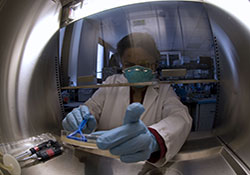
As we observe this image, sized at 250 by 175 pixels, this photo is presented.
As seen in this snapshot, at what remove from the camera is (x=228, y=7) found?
0.35 meters

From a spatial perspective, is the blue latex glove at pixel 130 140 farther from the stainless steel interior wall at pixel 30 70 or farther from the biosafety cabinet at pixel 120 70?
the stainless steel interior wall at pixel 30 70

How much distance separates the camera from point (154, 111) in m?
0.34

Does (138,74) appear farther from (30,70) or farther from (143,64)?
(30,70)

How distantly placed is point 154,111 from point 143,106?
45mm

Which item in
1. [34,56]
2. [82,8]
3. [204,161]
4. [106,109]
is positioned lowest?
[204,161]

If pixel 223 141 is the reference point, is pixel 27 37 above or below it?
above

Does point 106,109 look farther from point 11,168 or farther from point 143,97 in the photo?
point 11,168

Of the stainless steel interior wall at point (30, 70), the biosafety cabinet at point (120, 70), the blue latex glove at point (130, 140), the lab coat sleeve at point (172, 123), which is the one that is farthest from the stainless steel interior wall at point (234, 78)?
the stainless steel interior wall at point (30, 70)

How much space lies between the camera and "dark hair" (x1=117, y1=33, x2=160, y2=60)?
13.2 inches

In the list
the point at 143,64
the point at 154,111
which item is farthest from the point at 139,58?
the point at 154,111

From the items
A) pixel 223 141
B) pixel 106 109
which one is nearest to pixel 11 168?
pixel 106 109

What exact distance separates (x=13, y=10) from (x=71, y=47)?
0.24m

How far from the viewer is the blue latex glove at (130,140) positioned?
0.27 meters

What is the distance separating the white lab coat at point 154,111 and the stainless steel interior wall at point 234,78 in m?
0.11
